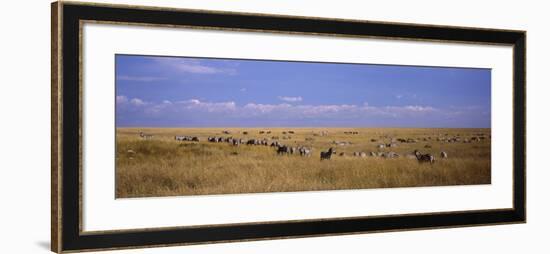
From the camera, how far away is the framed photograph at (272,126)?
751 centimetres

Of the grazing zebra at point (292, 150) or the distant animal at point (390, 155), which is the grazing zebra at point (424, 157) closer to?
the distant animal at point (390, 155)

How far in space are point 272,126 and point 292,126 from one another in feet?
0.66

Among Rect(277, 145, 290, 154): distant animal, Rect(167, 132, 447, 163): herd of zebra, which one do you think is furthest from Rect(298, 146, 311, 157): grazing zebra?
Rect(277, 145, 290, 154): distant animal

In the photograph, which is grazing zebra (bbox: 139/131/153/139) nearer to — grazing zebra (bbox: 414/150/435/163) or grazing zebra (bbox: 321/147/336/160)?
grazing zebra (bbox: 321/147/336/160)

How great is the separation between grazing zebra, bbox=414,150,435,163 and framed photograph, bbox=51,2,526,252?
17mm

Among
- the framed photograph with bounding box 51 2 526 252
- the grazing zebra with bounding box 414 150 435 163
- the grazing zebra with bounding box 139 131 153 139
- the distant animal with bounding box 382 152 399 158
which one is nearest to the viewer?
the framed photograph with bounding box 51 2 526 252

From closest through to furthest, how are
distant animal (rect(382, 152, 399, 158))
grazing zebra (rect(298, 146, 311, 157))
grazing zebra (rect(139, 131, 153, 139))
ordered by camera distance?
grazing zebra (rect(139, 131, 153, 139))
grazing zebra (rect(298, 146, 311, 157))
distant animal (rect(382, 152, 399, 158))

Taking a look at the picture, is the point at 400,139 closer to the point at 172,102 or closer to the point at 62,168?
the point at 172,102

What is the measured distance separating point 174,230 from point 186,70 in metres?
1.40

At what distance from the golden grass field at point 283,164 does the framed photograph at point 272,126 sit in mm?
13

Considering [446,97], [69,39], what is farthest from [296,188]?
[69,39]

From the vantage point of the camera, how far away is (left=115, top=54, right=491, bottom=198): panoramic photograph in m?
7.80

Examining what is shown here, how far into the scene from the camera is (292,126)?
8328 millimetres

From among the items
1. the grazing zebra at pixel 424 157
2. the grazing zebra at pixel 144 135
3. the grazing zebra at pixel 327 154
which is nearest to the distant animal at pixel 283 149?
the grazing zebra at pixel 327 154
